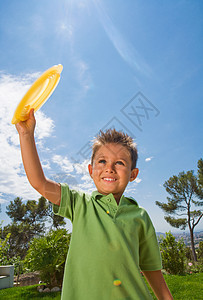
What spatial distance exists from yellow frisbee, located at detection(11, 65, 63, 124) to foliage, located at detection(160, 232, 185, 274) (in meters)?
9.97

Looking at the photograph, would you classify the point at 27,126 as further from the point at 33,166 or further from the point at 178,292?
the point at 178,292

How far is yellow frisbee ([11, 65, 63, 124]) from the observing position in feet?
4.87

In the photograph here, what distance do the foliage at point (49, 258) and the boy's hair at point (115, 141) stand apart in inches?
260

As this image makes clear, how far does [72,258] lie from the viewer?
133cm

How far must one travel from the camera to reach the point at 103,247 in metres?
1.32

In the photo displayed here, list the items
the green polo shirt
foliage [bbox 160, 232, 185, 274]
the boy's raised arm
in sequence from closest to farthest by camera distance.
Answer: the green polo shirt → the boy's raised arm → foliage [bbox 160, 232, 185, 274]

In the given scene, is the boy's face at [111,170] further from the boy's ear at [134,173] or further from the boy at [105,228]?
the boy's ear at [134,173]

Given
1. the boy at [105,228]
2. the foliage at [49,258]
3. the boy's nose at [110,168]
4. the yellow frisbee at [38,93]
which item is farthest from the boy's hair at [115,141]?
the foliage at [49,258]

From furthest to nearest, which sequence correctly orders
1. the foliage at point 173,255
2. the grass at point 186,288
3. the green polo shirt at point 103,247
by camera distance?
the foliage at point 173,255, the grass at point 186,288, the green polo shirt at point 103,247

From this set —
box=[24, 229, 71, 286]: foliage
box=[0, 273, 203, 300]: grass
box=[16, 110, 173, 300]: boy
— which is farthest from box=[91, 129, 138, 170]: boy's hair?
box=[24, 229, 71, 286]: foliage

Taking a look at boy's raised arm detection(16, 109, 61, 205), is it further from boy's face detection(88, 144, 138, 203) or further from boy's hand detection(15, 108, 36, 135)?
boy's face detection(88, 144, 138, 203)

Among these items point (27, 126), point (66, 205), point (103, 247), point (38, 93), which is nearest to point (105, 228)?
point (103, 247)

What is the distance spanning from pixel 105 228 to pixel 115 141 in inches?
27.6

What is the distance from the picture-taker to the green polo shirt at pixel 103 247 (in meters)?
1.24
